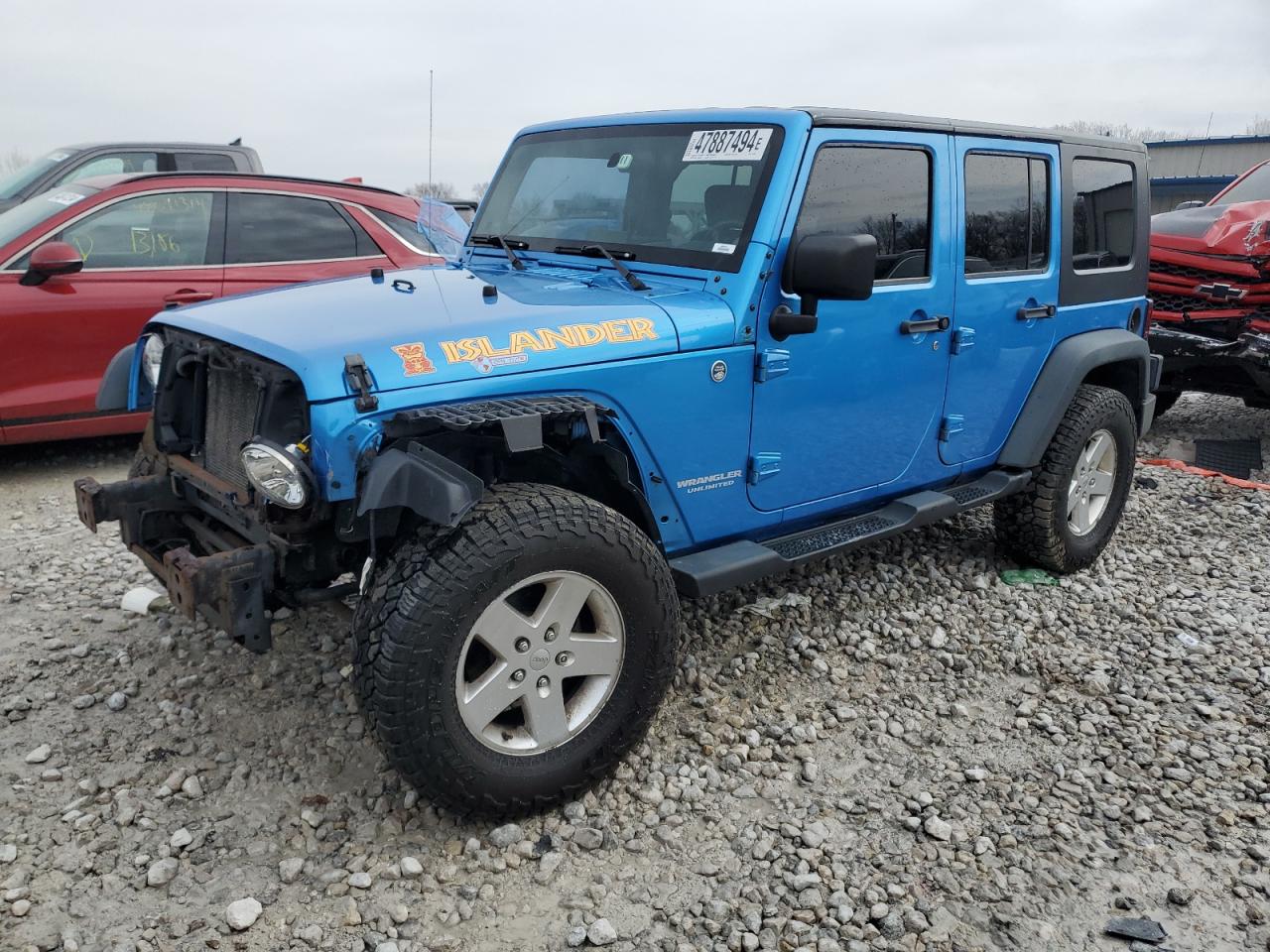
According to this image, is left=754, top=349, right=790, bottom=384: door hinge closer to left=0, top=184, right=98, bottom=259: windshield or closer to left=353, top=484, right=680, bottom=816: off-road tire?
left=353, top=484, right=680, bottom=816: off-road tire

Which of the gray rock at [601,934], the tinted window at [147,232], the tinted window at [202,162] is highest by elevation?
the tinted window at [202,162]

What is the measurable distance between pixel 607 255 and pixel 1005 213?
1808mm

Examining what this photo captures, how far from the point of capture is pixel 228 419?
9.91 feet

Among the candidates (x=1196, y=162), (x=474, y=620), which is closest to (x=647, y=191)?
(x=474, y=620)

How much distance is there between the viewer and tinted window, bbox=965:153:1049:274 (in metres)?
4.03

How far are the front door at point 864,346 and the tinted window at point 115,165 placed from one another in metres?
7.21

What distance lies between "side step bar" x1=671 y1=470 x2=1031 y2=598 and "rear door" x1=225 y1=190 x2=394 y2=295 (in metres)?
3.80

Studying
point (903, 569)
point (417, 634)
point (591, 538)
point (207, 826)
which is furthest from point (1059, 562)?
point (207, 826)

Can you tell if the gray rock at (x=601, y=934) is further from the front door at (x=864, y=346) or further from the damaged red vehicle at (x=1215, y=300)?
the damaged red vehicle at (x=1215, y=300)

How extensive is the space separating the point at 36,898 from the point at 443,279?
218cm

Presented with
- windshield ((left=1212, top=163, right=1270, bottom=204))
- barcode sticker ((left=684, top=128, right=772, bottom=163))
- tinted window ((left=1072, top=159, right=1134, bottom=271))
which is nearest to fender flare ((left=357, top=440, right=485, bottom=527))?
barcode sticker ((left=684, top=128, right=772, bottom=163))

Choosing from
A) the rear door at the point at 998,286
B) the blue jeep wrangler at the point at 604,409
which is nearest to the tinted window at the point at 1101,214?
the blue jeep wrangler at the point at 604,409

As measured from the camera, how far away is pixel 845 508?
3.92m

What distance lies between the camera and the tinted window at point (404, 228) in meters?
6.71
